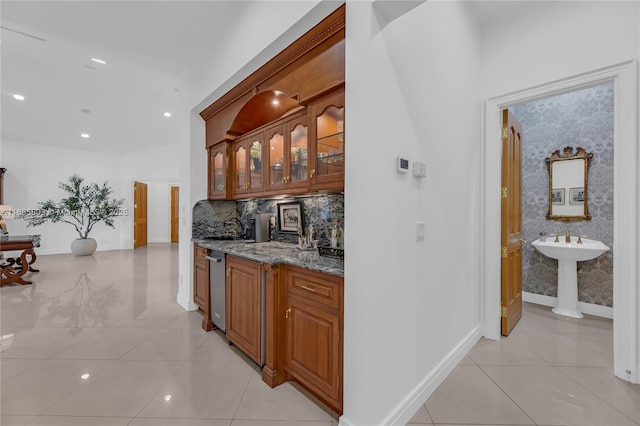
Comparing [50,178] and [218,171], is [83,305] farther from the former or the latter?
[50,178]

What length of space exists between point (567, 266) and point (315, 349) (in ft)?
10.8

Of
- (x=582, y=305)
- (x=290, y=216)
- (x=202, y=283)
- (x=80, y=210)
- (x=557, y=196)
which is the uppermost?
(x=557, y=196)

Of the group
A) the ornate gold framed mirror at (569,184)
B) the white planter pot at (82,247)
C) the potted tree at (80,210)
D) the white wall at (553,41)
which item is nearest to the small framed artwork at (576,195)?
the ornate gold framed mirror at (569,184)

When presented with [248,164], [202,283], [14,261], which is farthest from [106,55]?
[14,261]

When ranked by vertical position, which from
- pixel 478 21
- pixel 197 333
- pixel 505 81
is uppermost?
pixel 478 21

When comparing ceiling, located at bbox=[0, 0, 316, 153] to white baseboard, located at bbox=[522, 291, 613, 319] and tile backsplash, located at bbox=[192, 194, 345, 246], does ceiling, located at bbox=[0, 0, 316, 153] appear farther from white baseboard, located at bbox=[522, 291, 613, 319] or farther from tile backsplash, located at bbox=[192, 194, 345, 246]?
white baseboard, located at bbox=[522, 291, 613, 319]

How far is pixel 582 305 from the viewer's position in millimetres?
3283

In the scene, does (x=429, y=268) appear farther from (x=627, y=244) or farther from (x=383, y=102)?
(x=627, y=244)

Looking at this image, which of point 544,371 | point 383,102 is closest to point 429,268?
point 383,102

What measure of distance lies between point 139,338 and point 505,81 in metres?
4.35

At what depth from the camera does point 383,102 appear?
1.51 meters

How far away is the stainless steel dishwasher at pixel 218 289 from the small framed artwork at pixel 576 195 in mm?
4138

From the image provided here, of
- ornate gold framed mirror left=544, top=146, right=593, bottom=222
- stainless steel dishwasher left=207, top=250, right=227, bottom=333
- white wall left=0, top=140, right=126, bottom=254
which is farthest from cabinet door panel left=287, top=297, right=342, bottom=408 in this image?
white wall left=0, top=140, right=126, bottom=254

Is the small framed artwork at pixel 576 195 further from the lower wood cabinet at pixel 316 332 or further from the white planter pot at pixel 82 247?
the white planter pot at pixel 82 247
